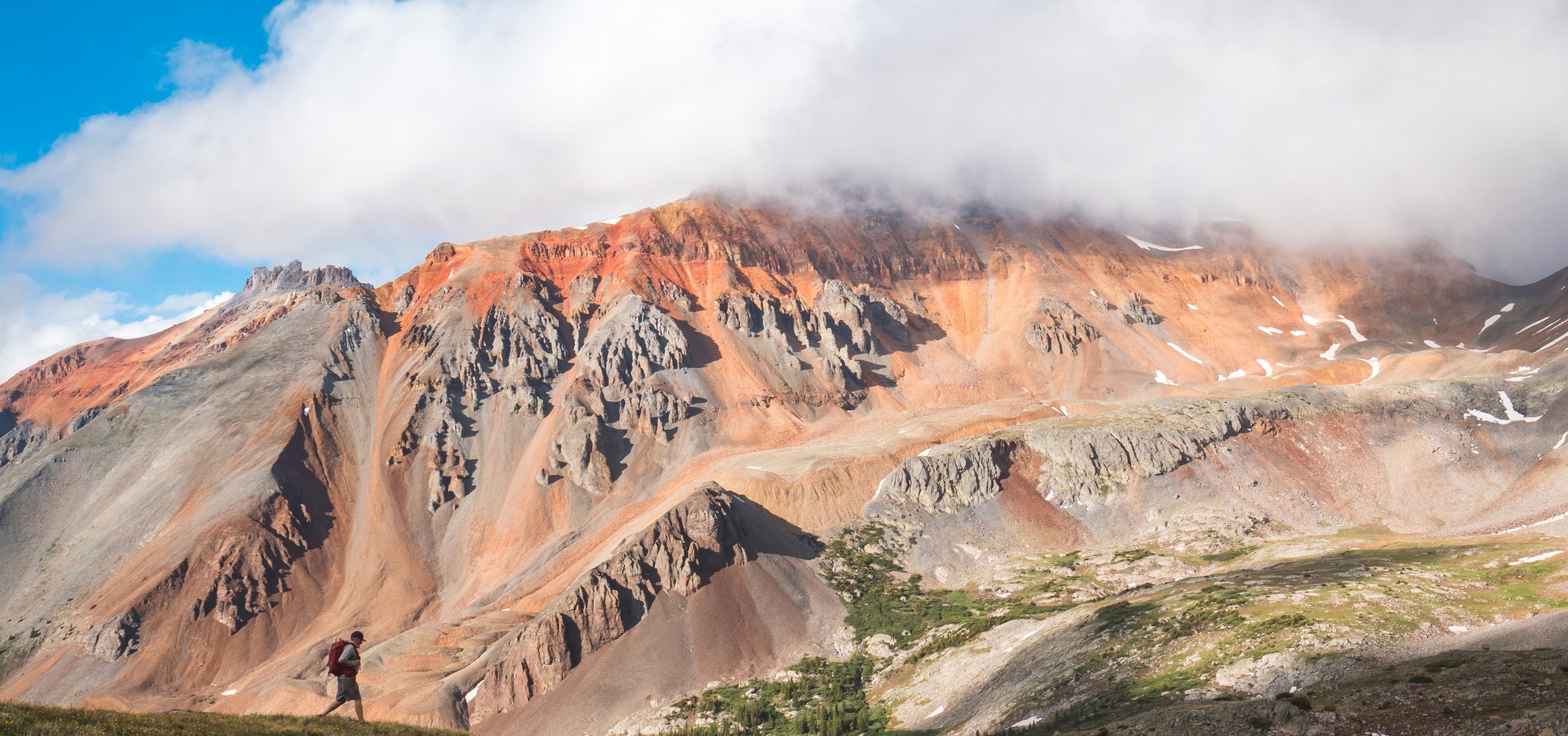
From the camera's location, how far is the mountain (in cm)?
7419

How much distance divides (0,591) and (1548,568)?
190168 millimetres

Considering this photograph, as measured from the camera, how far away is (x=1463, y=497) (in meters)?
113

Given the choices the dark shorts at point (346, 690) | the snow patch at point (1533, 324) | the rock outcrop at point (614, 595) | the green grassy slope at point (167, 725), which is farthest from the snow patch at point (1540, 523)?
the snow patch at point (1533, 324)

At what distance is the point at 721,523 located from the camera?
344 feet

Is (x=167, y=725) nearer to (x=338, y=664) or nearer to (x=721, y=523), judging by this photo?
(x=338, y=664)

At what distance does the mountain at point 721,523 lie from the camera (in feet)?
243

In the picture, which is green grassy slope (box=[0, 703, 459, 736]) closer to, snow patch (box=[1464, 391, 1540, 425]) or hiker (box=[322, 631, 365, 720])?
hiker (box=[322, 631, 365, 720])

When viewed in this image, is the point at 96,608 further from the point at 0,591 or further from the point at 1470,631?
the point at 1470,631

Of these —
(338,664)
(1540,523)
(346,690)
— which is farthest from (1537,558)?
(338,664)

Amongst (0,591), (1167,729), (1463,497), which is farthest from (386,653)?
(1463,497)

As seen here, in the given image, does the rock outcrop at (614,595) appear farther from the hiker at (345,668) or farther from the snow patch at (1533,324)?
the snow patch at (1533,324)

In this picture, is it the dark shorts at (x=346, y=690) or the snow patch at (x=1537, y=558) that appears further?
the snow patch at (x=1537, y=558)

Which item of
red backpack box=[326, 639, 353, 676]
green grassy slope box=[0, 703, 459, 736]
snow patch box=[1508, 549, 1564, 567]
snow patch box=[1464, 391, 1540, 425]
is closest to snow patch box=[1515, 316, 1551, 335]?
snow patch box=[1464, 391, 1540, 425]

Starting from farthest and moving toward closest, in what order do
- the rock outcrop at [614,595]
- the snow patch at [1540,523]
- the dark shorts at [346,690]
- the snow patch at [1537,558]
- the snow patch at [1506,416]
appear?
the snow patch at [1506,416], the snow patch at [1540,523], the rock outcrop at [614,595], the snow patch at [1537,558], the dark shorts at [346,690]
